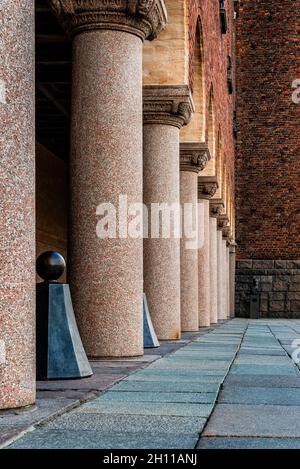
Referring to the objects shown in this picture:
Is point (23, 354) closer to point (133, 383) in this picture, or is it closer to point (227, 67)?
point (133, 383)

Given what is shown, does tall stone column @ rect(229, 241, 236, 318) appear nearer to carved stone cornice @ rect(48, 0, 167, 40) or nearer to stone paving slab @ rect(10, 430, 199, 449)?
carved stone cornice @ rect(48, 0, 167, 40)

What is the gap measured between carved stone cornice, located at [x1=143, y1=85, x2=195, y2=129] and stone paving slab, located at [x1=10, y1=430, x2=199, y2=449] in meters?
7.42

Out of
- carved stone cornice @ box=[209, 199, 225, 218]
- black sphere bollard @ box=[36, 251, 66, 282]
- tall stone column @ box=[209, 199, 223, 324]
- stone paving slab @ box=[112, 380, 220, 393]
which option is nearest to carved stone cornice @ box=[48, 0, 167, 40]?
black sphere bollard @ box=[36, 251, 66, 282]

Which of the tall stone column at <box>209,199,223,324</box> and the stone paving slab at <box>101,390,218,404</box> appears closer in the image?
the stone paving slab at <box>101,390,218,404</box>

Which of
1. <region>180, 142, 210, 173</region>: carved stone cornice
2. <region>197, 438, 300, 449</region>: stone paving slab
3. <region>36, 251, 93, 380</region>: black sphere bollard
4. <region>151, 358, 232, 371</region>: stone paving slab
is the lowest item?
<region>197, 438, 300, 449</region>: stone paving slab

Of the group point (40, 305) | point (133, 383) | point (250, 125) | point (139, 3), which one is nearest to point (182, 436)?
point (133, 383)

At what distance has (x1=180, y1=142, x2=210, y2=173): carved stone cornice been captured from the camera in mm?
14711

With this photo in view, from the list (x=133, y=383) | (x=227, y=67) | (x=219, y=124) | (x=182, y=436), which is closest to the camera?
(x=182, y=436)

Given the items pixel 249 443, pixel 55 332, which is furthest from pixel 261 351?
pixel 249 443

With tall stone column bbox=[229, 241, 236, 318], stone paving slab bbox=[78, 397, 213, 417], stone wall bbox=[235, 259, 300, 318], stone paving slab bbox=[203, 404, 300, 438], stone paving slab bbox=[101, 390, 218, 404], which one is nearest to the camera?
stone paving slab bbox=[203, 404, 300, 438]

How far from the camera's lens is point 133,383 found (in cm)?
596

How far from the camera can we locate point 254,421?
14.0 feet
